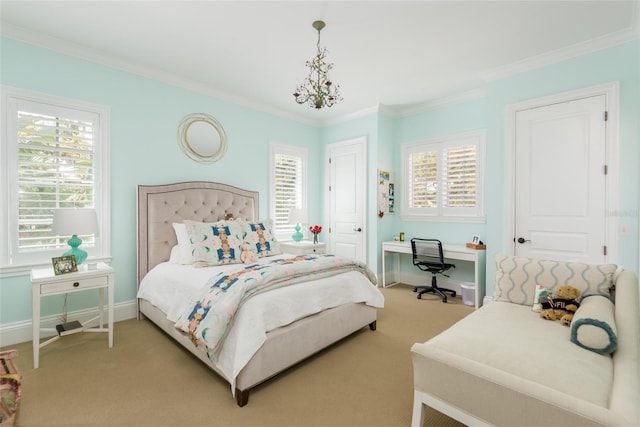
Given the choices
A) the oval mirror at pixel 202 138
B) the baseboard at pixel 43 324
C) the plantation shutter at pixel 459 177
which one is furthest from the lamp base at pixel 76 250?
the plantation shutter at pixel 459 177

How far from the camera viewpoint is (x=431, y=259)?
4.48m

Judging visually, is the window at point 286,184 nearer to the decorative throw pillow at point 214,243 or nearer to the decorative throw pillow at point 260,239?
the decorative throw pillow at point 260,239

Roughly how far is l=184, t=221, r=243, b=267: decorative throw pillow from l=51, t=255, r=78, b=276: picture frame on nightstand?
0.95 meters

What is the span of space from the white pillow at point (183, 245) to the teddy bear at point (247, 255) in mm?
486

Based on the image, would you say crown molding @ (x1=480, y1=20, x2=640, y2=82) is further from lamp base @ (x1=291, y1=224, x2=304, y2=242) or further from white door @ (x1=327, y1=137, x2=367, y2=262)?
lamp base @ (x1=291, y1=224, x2=304, y2=242)

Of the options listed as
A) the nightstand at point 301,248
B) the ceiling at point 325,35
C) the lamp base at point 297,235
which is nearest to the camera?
the ceiling at point 325,35

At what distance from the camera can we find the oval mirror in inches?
150

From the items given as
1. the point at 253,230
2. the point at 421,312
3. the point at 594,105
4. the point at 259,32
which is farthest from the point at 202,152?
the point at 594,105

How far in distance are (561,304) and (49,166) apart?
4.40 m

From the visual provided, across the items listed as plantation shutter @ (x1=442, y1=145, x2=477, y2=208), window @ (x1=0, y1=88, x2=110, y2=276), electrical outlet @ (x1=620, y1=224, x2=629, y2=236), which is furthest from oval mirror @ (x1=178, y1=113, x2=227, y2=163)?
electrical outlet @ (x1=620, y1=224, x2=629, y2=236)

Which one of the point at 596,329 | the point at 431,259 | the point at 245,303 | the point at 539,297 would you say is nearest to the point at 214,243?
the point at 245,303

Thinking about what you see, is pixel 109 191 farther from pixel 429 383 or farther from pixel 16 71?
pixel 429 383

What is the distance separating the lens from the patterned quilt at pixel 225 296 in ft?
6.49

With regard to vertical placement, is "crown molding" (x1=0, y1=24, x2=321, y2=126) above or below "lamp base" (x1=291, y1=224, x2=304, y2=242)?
above
